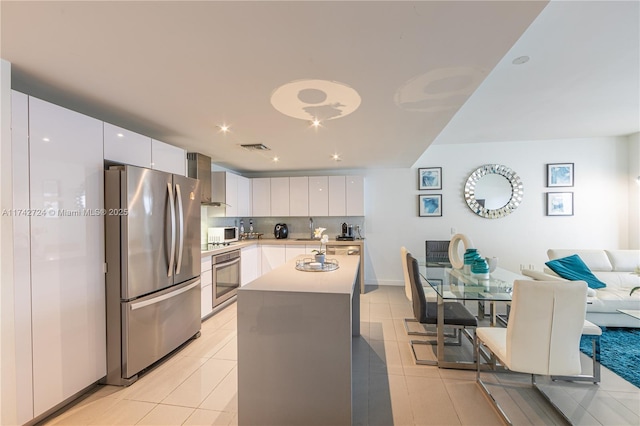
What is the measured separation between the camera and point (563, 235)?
4.66 metres

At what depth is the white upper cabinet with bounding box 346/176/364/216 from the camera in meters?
4.93

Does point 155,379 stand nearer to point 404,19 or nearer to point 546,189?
point 404,19

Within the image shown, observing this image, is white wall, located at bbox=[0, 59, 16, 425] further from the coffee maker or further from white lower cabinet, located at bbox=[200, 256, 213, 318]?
the coffee maker

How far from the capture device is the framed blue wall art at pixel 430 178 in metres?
4.96

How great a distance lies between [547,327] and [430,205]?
3542 mm

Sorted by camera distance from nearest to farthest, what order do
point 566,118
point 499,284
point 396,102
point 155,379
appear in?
→ point 396,102 → point 155,379 → point 499,284 → point 566,118

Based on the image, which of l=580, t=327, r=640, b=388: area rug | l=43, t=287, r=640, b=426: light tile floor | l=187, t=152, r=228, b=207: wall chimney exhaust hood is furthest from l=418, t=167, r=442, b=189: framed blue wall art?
l=187, t=152, r=228, b=207: wall chimney exhaust hood

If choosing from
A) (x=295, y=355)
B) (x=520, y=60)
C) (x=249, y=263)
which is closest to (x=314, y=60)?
(x=295, y=355)

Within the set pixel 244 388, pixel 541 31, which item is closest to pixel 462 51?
pixel 541 31

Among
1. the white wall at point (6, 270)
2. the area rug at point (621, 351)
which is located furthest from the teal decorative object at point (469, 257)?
the white wall at point (6, 270)

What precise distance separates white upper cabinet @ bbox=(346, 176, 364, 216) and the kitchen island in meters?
3.35

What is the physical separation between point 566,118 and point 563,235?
227cm

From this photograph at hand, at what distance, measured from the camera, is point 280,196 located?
516cm

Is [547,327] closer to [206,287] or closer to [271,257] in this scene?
[206,287]
